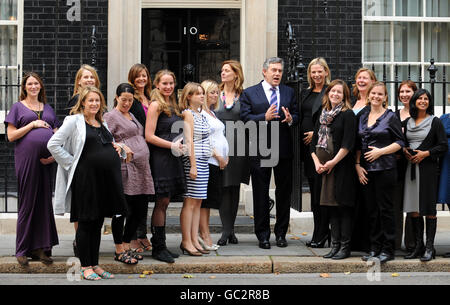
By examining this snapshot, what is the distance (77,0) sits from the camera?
10.5m

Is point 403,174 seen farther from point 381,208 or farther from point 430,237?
point 430,237

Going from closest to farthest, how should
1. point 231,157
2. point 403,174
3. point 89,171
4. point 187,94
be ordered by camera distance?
point 89,171 → point 187,94 → point 403,174 → point 231,157

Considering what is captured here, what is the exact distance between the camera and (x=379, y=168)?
739cm

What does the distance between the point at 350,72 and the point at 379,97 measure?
344cm

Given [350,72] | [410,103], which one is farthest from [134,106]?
[350,72]

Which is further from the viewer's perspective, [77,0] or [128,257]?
[77,0]

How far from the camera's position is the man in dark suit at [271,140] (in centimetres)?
808

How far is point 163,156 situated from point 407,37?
551 cm

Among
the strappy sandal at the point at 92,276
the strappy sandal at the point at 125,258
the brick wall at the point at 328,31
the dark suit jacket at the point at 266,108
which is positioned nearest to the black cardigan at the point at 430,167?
the dark suit jacket at the point at 266,108

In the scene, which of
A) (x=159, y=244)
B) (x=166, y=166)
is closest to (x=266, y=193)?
(x=166, y=166)

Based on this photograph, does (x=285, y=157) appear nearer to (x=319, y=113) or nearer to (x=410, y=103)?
(x=319, y=113)

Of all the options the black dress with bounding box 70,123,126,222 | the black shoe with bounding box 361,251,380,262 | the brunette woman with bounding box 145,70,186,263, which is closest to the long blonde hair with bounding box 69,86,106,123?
the black dress with bounding box 70,123,126,222

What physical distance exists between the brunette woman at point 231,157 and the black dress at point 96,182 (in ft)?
5.74

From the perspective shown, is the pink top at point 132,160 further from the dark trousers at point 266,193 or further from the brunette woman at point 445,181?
the brunette woman at point 445,181
